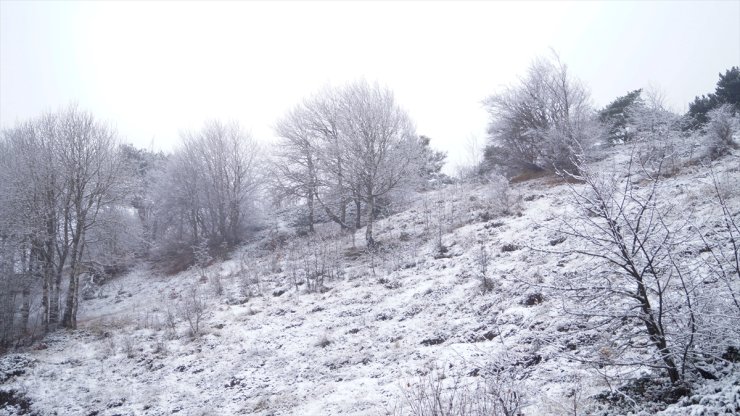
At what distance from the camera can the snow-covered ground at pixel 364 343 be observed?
19.5ft

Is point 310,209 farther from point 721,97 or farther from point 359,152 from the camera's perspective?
point 721,97

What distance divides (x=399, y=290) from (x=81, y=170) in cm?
1343

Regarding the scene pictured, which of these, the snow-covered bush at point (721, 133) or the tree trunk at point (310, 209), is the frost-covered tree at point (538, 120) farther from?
the tree trunk at point (310, 209)

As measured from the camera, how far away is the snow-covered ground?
5941 mm

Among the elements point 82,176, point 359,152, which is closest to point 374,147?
point 359,152

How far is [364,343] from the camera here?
28.1 feet

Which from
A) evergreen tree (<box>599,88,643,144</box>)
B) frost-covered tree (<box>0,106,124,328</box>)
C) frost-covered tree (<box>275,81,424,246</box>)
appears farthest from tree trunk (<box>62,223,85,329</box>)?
evergreen tree (<box>599,88,643,144</box>)

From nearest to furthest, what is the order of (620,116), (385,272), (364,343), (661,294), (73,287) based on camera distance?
(661,294)
(364,343)
(385,272)
(73,287)
(620,116)

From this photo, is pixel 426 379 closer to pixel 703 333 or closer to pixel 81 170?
pixel 703 333

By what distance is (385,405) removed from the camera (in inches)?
228

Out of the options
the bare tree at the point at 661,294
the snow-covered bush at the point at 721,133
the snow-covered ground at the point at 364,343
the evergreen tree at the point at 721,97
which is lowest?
the snow-covered ground at the point at 364,343

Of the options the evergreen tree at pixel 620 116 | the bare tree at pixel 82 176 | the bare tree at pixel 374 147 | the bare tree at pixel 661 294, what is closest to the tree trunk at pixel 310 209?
the bare tree at pixel 374 147

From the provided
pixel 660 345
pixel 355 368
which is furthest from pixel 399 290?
pixel 660 345

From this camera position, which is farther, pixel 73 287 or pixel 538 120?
pixel 538 120
